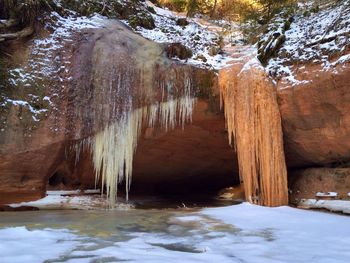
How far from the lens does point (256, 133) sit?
7.80 metres

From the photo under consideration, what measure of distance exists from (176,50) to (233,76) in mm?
1413

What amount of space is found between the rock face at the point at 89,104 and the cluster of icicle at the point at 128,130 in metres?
0.13

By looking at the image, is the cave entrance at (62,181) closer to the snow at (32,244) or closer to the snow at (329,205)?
the snow at (32,244)

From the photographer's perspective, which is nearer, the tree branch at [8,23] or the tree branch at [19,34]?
the tree branch at [19,34]

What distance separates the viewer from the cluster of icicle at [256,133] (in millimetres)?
7602

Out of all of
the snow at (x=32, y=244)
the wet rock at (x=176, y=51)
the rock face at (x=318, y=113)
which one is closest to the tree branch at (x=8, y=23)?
the wet rock at (x=176, y=51)

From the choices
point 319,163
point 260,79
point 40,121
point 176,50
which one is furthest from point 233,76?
point 40,121

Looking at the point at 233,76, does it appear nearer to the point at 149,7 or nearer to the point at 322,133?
the point at 322,133

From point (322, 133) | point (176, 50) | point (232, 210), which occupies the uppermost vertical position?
point (176, 50)

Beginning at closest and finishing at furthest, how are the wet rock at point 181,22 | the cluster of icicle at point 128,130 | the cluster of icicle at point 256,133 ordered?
1. the cluster of icicle at point 256,133
2. the cluster of icicle at point 128,130
3. the wet rock at point 181,22

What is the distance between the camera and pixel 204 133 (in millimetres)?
9078

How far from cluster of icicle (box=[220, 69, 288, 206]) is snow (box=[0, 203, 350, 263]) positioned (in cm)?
223

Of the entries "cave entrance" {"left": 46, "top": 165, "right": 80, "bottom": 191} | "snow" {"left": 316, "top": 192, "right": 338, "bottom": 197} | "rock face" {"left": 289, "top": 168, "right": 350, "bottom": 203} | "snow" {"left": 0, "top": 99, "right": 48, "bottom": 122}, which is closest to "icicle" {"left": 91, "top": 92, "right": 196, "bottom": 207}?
"snow" {"left": 0, "top": 99, "right": 48, "bottom": 122}

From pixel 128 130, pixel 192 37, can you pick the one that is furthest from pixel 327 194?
pixel 192 37
